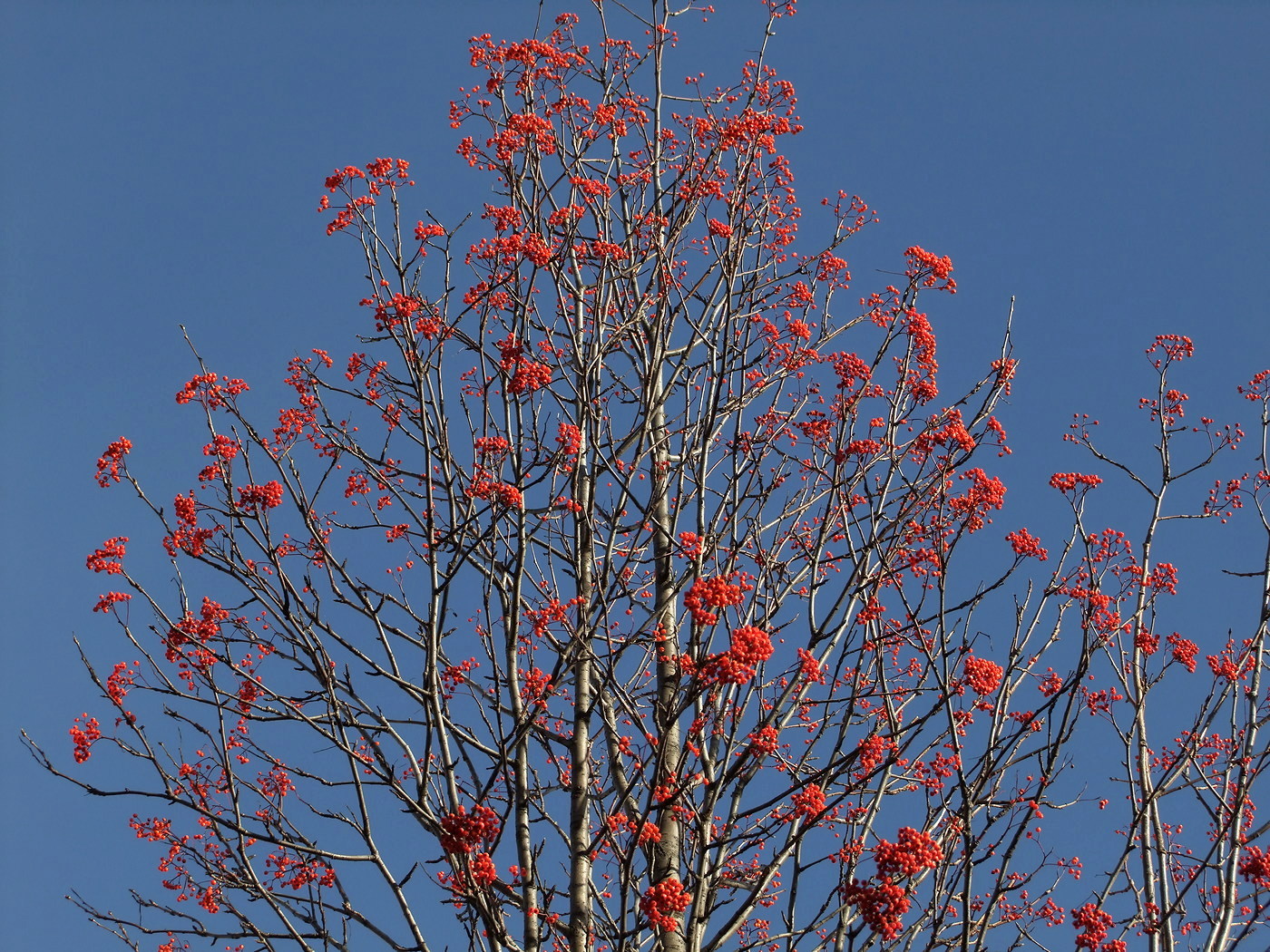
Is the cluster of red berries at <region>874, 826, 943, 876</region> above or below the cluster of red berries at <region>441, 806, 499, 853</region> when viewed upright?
below

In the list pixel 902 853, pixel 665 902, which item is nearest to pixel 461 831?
pixel 665 902

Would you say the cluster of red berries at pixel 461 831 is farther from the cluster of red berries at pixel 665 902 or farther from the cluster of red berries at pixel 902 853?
the cluster of red berries at pixel 902 853

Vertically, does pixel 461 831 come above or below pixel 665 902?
above

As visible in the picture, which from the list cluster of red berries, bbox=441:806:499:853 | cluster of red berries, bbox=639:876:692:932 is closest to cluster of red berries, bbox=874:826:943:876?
cluster of red berries, bbox=639:876:692:932

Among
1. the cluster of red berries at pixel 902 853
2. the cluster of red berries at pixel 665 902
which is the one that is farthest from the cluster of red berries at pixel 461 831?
the cluster of red berries at pixel 902 853

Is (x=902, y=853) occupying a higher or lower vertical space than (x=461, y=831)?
lower

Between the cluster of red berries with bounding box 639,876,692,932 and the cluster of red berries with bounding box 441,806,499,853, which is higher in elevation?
the cluster of red berries with bounding box 441,806,499,853

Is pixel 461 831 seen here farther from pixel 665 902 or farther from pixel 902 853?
pixel 902 853

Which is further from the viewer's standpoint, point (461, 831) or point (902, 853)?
point (461, 831)

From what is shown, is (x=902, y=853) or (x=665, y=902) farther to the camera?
(x=665, y=902)

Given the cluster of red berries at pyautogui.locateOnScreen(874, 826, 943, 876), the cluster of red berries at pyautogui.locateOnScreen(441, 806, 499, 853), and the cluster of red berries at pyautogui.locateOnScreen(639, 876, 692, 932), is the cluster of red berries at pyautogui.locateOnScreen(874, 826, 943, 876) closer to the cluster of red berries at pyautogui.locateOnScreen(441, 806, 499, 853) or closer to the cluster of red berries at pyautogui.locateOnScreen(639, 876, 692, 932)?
the cluster of red berries at pyautogui.locateOnScreen(639, 876, 692, 932)

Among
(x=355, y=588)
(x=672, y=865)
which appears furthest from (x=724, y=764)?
(x=355, y=588)

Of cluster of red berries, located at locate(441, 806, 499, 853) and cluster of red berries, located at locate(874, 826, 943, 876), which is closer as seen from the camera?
cluster of red berries, located at locate(874, 826, 943, 876)

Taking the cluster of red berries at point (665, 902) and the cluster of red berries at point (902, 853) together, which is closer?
the cluster of red berries at point (902, 853)
